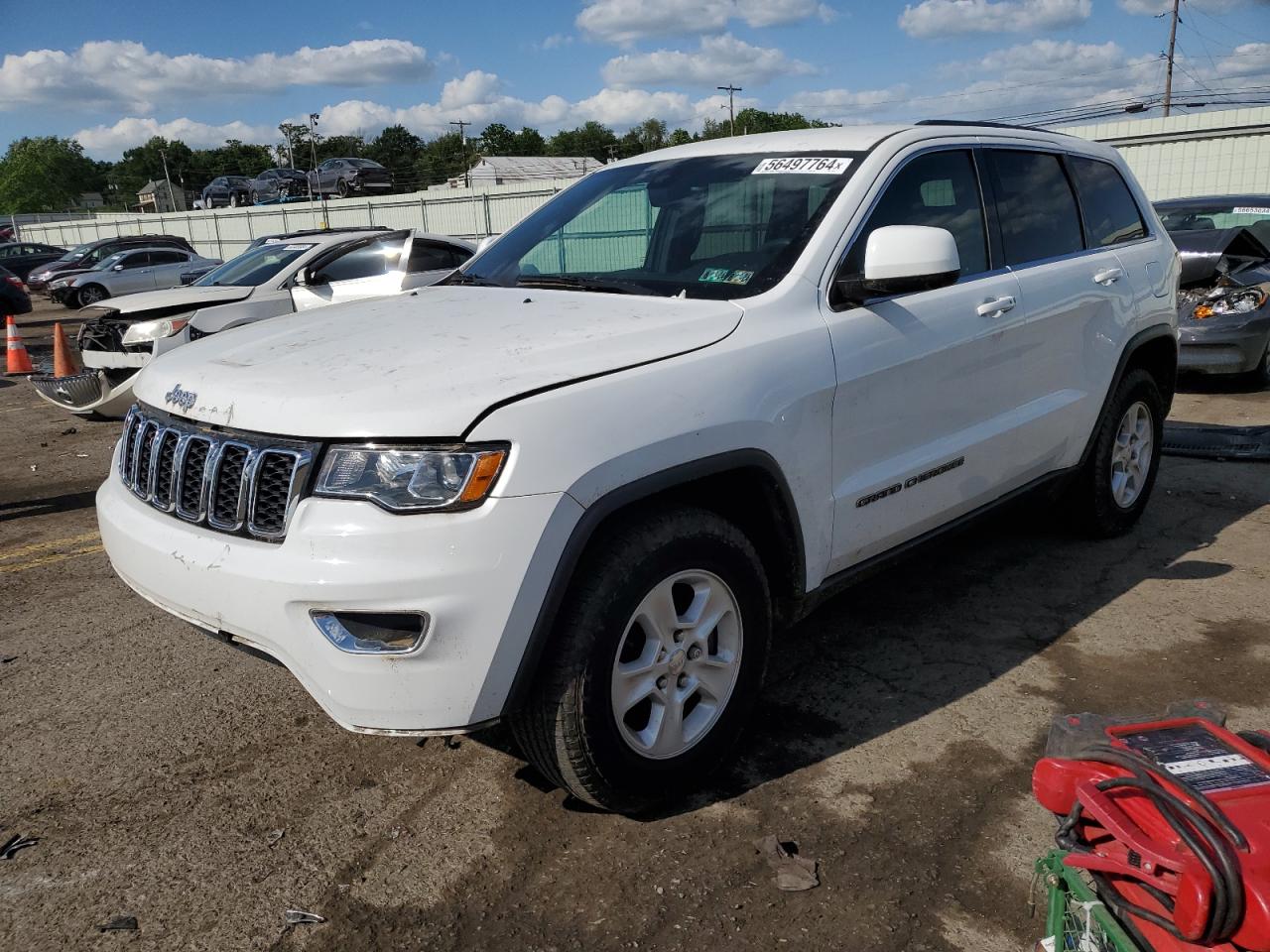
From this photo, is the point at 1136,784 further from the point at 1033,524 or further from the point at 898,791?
the point at 1033,524

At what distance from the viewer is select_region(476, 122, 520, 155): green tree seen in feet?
344

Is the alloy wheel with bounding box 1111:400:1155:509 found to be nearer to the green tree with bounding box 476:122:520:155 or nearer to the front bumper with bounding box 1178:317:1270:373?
the front bumper with bounding box 1178:317:1270:373

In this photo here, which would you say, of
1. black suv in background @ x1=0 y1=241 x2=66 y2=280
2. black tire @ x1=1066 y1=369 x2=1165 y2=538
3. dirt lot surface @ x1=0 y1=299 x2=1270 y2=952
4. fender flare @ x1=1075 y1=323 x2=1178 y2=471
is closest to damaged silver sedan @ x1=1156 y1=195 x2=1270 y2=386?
black tire @ x1=1066 y1=369 x2=1165 y2=538

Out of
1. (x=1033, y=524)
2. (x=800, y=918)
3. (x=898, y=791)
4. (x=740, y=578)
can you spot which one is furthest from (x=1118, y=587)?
(x=800, y=918)

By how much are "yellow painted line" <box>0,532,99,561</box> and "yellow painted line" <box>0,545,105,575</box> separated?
0.15m

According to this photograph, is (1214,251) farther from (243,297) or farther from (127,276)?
(127,276)

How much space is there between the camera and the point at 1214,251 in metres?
9.04

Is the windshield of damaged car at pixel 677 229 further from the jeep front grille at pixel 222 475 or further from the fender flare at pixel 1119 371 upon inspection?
the fender flare at pixel 1119 371

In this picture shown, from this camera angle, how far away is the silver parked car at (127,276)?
22453 mm

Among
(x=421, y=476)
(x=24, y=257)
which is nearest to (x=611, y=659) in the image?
(x=421, y=476)

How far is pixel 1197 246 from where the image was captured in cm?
917

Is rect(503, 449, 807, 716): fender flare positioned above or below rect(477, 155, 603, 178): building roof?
below

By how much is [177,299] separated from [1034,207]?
7909 millimetres

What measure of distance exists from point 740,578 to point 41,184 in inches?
4751
